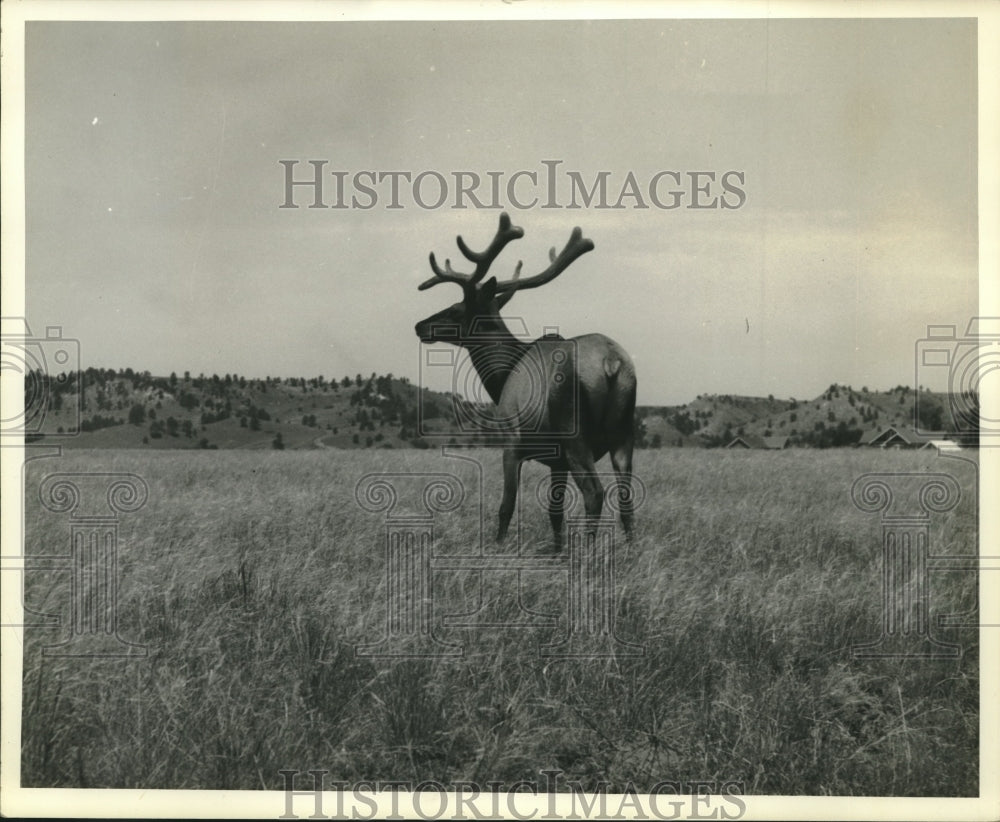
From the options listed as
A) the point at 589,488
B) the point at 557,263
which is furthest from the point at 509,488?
the point at 557,263

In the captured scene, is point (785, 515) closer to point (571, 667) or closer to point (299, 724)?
point (571, 667)

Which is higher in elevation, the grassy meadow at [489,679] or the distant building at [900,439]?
the distant building at [900,439]

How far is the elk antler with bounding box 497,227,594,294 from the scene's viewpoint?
4988mm

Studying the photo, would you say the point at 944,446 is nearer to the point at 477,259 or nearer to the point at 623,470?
the point at 623,470

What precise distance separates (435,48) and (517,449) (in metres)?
2.61

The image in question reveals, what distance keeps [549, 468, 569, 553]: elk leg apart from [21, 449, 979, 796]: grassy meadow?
0.50ft
